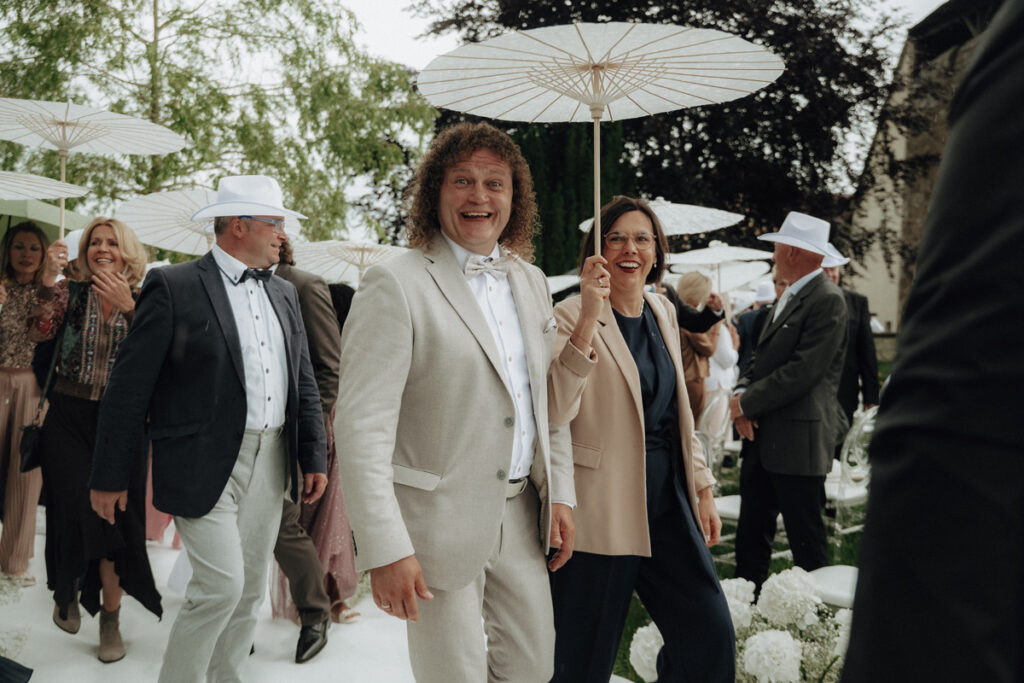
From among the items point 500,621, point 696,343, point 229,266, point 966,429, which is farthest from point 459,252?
point 696,343

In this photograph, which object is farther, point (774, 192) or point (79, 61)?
point (774, 192)

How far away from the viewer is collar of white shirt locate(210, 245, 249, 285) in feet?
12.8

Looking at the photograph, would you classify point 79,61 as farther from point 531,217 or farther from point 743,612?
point 743,612

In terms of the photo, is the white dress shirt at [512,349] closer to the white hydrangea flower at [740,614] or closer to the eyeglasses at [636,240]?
the eyeglasses at [636,240]

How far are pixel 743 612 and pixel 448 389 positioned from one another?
1.79 m

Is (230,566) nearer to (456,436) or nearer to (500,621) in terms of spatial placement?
(500,621)

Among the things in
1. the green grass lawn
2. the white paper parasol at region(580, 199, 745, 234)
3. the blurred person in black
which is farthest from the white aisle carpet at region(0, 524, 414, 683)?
the blurred person in black

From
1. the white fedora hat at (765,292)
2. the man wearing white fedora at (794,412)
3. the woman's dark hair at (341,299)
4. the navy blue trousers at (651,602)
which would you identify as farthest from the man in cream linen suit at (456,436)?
the white fedora hat at (765,292)

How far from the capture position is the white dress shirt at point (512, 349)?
283cm

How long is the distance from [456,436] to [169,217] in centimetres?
489

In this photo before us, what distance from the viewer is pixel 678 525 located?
336 cm

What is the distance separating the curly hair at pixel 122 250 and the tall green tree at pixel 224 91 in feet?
27.4

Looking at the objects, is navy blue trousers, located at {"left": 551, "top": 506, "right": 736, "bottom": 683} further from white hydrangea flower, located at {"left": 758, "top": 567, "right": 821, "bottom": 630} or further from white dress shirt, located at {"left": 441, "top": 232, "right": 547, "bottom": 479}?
white dress shirt, located at {"left": 441, "top": 232, "right": 547, "bottom": 479}

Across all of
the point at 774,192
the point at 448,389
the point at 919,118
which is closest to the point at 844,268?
the point at 774,192
